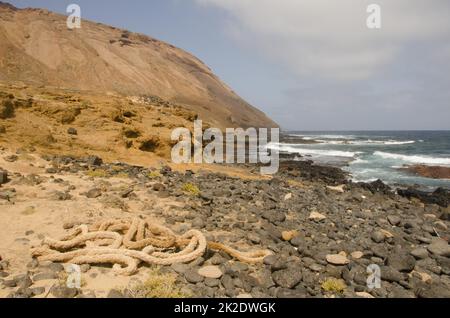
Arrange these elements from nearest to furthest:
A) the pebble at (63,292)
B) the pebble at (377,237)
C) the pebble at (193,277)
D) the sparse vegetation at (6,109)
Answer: the pebble at (63,292), the pebble at (193,277), the pebble at (377,237), the sparse vegetation at (6,109)

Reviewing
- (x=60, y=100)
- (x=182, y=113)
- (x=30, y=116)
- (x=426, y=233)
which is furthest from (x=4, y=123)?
(x=426, y=233)

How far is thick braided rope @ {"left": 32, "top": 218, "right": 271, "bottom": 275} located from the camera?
5.11m

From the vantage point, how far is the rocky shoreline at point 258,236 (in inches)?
195

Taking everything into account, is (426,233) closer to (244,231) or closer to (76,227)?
(244,231)

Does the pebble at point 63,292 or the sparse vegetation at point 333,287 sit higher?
the pebble at point 63,292

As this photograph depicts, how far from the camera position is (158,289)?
4465 mm

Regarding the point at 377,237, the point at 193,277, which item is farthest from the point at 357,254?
the point at 193,277

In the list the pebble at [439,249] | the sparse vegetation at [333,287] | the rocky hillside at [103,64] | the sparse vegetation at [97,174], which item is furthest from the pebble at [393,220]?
the rocky hillside at [103,64]

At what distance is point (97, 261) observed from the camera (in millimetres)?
5094

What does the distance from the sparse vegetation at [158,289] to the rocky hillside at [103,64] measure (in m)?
36.5

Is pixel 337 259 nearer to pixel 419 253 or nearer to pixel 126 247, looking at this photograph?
pixel 419 253

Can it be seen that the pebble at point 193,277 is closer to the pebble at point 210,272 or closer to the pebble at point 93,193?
the pebble at point 210,272

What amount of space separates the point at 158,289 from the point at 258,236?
3.03 metres

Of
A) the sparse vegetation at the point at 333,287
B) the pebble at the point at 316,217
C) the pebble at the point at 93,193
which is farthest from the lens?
the pebble at the point at 316,217
